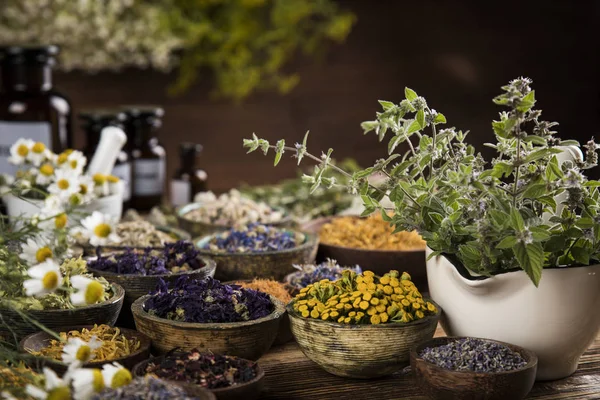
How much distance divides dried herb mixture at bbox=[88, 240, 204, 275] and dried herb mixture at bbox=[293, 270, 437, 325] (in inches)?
13.8

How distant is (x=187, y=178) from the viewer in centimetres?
299

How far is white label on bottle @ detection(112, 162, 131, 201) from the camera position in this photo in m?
2.80

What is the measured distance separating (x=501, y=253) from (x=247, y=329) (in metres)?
0.47

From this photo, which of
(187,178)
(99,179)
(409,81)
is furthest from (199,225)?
(409,81)

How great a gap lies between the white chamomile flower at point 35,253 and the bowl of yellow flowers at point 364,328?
46cm

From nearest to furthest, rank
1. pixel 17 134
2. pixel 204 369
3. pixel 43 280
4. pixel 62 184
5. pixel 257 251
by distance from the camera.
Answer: pixel 43 280
pixel 204 369
pixel 62 184
pixel 257 251
pixel 17 134

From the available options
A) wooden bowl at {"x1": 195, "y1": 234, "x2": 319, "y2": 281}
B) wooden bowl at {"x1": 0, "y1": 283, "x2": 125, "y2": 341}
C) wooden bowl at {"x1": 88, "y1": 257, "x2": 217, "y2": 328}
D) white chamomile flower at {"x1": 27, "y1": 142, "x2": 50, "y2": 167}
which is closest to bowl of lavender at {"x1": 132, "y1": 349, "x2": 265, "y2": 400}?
wooden bowl at {"x1": 0, "y1": 283, "x2": 125, "y2": 341}

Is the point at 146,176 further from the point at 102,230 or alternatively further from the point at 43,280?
the point at 43,280

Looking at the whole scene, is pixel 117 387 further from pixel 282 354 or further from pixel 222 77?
pixel 222 77

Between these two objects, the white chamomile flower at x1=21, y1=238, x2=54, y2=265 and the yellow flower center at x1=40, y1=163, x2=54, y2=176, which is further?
the yellow flower center at x1=40, y1=163, x2=54, y2=176

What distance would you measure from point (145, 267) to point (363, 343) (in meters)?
0.58

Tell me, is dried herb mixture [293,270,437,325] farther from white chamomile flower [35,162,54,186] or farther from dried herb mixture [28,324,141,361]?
white chamomile flower [35,162,54,186]

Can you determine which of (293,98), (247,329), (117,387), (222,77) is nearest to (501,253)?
(247,329)

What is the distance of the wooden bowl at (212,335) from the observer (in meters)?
1.43
